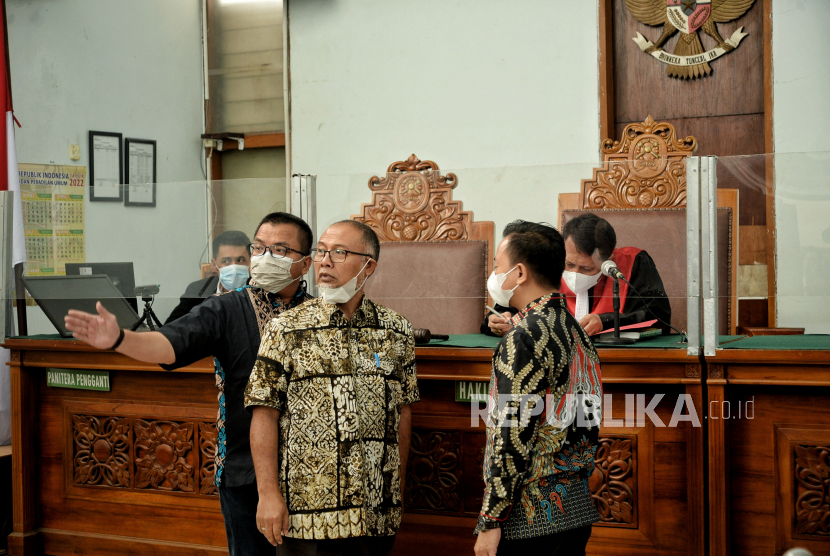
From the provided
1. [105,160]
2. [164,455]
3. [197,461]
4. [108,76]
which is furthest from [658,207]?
[108,76]

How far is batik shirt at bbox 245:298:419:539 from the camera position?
160 centimetres

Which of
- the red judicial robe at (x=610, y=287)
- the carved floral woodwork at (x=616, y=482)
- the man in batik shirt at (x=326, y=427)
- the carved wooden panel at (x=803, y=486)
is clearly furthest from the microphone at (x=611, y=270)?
the man in batik shirt at (x=326, y=427)

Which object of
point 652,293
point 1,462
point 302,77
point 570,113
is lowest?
point 1,462

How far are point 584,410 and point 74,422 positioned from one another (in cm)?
194

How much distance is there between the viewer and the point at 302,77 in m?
4.71

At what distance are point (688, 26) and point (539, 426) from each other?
3129 millimetres

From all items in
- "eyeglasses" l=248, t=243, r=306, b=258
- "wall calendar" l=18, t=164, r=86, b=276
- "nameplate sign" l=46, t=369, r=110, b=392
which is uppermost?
"wall calendar" l=18, t=164, r=86, b=276

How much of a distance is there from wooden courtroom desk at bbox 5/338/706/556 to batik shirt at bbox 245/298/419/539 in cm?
57

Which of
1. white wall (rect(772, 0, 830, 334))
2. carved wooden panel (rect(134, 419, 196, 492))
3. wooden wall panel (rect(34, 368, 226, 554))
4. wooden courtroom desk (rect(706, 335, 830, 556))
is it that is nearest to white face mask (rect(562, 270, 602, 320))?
wooden courtroom desk (rect(706, 335, 830, 556))

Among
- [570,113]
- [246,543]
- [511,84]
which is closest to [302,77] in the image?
[511,84]

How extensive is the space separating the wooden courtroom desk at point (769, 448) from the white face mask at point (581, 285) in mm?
386

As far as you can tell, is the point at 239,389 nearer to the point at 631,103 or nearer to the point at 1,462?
the point at 1,462

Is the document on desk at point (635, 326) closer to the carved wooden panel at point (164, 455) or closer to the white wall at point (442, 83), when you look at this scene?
the carved wooden panel at point (164, 455)

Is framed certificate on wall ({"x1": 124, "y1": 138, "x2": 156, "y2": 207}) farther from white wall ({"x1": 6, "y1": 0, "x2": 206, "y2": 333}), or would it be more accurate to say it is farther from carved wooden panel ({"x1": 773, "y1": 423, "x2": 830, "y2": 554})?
carved wooden panel ({"x1": 773, "y1": 423, "x2": 830, "y2": 554})
